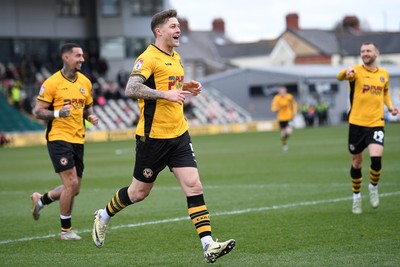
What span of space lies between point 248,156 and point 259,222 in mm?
15691

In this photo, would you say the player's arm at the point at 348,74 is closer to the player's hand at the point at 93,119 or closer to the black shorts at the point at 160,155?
the player's hand at the point at 93,119

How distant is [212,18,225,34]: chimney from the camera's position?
117 metres

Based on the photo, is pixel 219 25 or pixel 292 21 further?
pixel 219 25

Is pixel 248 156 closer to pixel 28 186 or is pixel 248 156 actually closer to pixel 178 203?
pixel 28 186

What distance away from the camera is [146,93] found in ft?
27.2

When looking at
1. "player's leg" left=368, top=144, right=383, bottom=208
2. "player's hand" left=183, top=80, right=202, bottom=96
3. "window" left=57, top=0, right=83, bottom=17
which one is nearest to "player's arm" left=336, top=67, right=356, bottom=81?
"player's leg" left=368, top=144, right=383, bottom=208

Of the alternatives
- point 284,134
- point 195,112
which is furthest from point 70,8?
point 284,134

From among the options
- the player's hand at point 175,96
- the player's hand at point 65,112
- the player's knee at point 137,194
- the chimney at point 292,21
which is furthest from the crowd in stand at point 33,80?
the chimney at point 292,21

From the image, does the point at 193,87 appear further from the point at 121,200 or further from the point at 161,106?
the point at 121,200

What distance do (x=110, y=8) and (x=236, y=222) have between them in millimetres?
50349

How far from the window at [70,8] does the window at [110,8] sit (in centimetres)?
168

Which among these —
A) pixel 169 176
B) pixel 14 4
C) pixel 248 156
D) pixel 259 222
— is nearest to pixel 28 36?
pixel 14 4

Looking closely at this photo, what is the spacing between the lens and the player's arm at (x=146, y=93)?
820 cm

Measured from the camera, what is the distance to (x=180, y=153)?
28.3 ft
